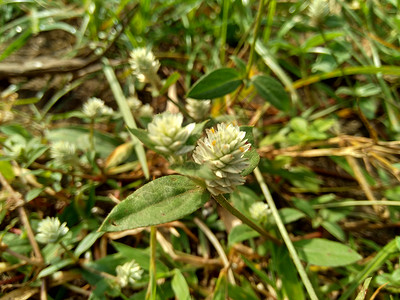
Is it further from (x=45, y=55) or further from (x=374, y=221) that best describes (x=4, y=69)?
(x=374, y=221)

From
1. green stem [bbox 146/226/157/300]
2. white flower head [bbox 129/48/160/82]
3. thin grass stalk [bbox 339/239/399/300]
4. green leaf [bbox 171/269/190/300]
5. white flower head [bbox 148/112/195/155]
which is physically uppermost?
white flower head [bbox 129/48/160/82]

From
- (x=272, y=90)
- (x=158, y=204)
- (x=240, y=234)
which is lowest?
(x=240, y=234)

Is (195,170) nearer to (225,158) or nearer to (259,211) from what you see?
(225,158)

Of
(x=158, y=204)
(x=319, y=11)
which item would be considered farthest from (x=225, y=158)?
(x=319, y=11)

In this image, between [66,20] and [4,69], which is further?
[66,20]

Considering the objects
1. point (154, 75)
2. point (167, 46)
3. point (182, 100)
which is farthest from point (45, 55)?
A: point (154, 75)

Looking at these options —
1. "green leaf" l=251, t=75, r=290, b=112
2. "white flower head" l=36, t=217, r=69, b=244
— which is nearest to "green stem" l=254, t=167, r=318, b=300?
"green leaf" l=251, t=75, r=290, b=112

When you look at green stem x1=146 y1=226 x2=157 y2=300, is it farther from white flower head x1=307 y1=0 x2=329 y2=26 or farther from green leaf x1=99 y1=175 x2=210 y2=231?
white flower head x1=307 y1=0 x2=329 y2=26
